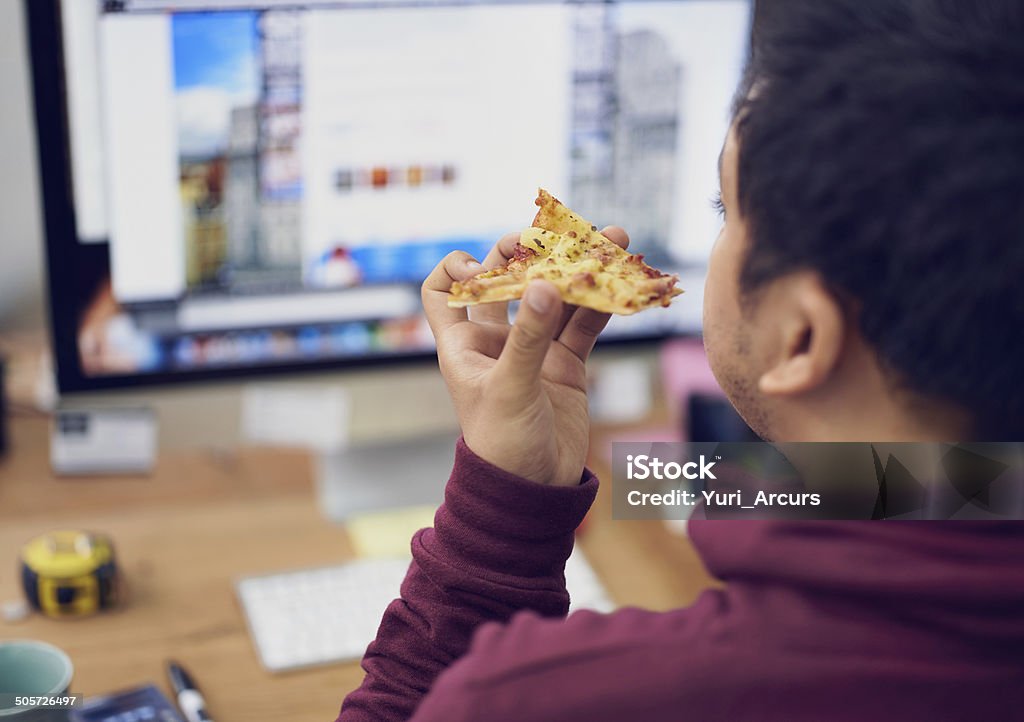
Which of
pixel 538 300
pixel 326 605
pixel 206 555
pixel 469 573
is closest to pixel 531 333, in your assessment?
pixel 538 300

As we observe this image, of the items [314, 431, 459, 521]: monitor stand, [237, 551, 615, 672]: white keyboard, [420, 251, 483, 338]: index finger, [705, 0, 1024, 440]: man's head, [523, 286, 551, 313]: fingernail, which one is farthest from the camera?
[314, 431, 459, 521]: monitor stand

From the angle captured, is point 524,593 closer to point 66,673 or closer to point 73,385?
point 66,673

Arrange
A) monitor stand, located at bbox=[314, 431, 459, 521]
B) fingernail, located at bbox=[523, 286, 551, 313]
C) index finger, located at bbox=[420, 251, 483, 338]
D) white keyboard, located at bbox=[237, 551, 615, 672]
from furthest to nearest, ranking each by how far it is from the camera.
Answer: monitor stand, located at bbox=[314, 431, 459, 521] < white keyboard, located at bbox=[237, 551, 615, 672] < index finger, located at bbox=[420, 251, 483, 338] < fingernail, located at bbox=[523, 286, 551, 313]

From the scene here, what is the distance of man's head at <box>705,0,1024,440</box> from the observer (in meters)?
0.45

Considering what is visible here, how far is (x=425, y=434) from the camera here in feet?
3.87

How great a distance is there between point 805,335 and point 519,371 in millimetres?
165

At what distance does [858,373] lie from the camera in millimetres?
514

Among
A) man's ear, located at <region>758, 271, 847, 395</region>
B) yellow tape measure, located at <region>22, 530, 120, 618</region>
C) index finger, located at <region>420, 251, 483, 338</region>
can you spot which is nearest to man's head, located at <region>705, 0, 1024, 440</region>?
man's ear, located at <region>758, 271, 847, 395</region>

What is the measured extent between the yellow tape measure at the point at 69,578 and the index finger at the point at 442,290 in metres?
0.36

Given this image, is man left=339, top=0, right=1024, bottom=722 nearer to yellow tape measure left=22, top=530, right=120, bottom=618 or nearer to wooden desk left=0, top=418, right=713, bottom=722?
wooden desk left=0, top=418, right=713, bottom=722

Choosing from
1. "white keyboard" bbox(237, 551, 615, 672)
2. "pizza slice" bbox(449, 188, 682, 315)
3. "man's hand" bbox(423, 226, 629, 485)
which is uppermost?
"pizza slice" bbox(449, 188, 682, 315)

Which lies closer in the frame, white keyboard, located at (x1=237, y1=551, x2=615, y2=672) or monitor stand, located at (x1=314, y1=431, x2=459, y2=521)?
white keyboard, located at (x1=237, y1=551, x2=615, y2=672)

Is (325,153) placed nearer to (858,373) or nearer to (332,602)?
(332,602)

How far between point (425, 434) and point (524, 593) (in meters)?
0.56
